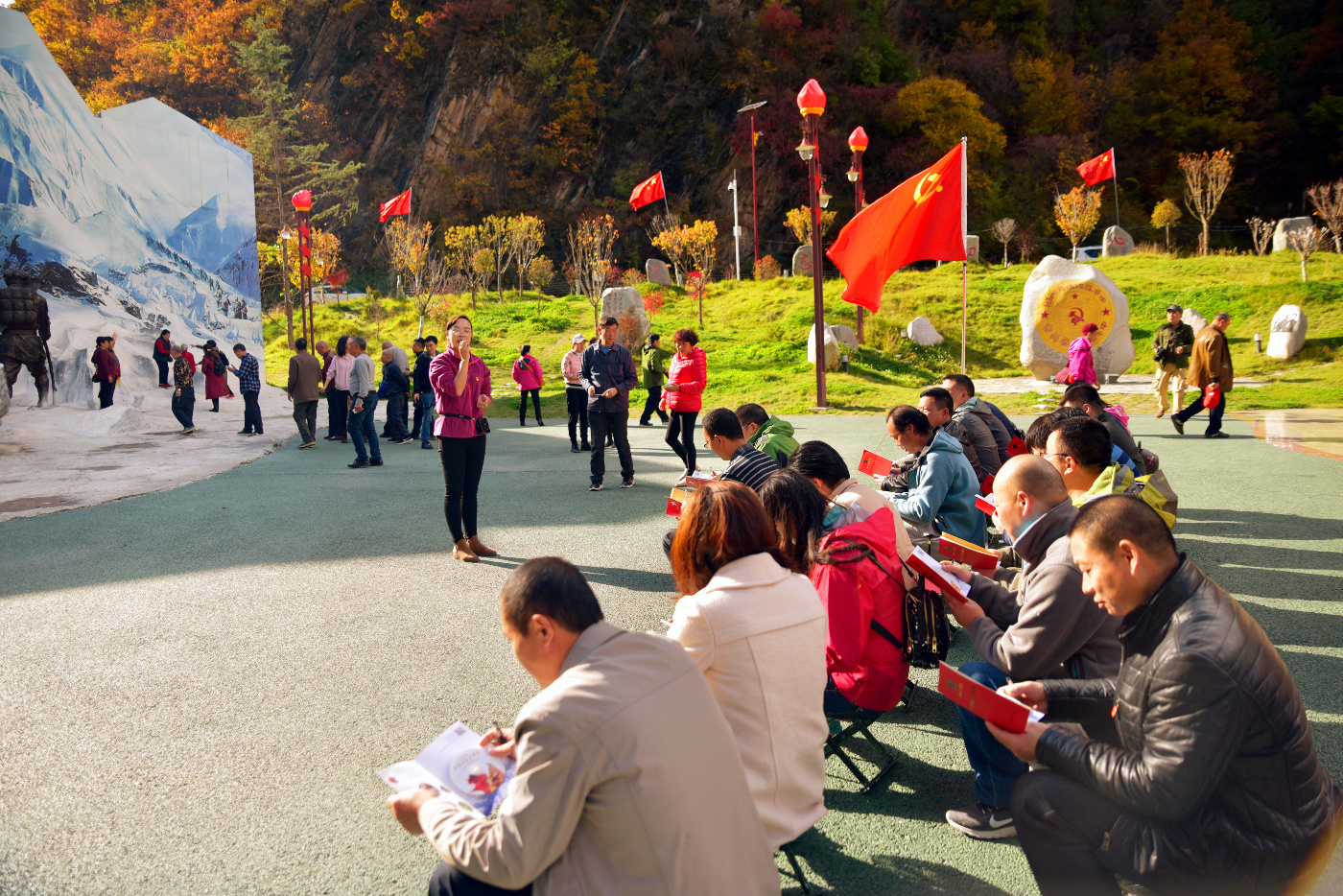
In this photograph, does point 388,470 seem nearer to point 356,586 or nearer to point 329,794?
point 356,586

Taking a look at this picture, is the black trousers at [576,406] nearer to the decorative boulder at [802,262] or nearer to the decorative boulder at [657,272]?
the decorative boulder at [802,262]

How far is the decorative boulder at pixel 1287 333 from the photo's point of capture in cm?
1850

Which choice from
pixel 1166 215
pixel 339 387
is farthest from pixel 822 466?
pixel 1166 215

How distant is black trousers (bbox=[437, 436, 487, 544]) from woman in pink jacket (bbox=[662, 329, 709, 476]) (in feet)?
9.49

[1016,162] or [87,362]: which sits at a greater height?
[1016,162]

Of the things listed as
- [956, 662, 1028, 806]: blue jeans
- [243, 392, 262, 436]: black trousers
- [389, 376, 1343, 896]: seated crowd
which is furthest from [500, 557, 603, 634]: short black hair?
[243, 392, 262, 436]: black trousers

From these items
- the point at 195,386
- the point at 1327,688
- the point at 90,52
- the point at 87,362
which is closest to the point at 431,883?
the point at 1327,688

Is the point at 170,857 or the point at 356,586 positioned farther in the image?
the point at 356,586

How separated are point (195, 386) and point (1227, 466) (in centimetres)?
2122

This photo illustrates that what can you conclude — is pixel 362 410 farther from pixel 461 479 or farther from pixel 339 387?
pixel 461 479

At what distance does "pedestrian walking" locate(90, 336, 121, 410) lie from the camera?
17219mm

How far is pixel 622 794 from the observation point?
5.41 ft

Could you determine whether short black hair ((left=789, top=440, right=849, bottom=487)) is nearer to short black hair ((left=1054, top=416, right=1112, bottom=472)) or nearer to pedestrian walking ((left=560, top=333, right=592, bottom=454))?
short black hair ((left=1054, top=416, right=1112, bottom=472))

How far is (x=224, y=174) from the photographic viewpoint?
20.8 meters
